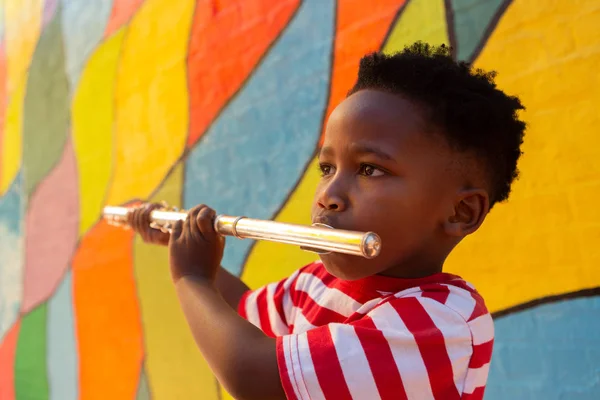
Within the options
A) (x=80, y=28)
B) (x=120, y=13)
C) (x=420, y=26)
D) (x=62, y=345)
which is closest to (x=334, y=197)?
(x=420, y=26)

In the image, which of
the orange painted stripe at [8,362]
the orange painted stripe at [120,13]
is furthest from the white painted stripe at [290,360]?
the orange painted stripe at [8,362]

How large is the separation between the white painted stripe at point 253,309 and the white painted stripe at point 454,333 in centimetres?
34

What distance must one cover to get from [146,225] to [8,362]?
1742mm

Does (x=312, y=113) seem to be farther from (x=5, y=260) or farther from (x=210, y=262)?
(x=5, y=260)

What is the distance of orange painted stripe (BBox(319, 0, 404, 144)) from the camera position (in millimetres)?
1252

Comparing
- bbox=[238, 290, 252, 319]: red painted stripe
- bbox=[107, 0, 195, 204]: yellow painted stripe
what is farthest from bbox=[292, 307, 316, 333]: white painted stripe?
bbox=[107, 0, 195, 204]: yellow painted stripe

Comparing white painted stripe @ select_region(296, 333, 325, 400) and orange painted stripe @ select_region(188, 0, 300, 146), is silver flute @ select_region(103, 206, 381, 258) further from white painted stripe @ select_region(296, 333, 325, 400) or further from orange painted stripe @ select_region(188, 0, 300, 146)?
orange painted stripe @ select_region(188, 0, 300, 146)

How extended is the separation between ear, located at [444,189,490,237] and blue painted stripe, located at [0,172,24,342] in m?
2.13

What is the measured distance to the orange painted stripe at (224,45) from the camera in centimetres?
153

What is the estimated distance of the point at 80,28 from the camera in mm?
2287

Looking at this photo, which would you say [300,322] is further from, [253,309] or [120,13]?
[120,13]

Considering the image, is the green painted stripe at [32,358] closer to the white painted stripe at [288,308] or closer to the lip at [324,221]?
the white painted stripe at [288,308]

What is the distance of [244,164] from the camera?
157 cm

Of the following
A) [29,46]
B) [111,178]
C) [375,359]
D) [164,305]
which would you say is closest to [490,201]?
[375,359]
